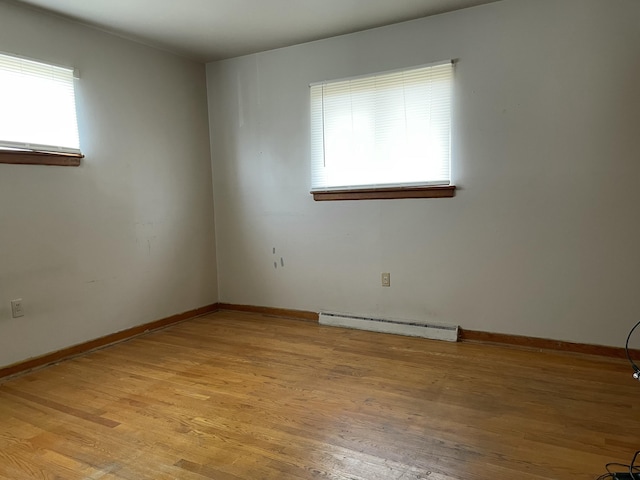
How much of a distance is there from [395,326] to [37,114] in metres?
2.91

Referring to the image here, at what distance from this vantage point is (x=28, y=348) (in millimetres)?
2814

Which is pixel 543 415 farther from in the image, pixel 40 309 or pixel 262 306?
pixel 40 309

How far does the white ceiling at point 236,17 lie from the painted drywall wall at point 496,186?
179 millimetres

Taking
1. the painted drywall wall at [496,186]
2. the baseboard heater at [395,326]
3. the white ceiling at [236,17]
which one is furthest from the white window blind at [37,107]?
the baseboard heater at [395,326]

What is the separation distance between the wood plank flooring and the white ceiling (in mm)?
2346

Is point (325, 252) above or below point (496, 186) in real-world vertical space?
below

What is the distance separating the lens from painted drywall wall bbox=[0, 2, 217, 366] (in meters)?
2.78

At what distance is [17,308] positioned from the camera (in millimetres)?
2754

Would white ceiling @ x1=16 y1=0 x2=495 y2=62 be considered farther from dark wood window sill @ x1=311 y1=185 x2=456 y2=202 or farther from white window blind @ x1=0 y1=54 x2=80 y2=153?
dark wood window sill @ x1=311 y1=185 x2=456 y2=202

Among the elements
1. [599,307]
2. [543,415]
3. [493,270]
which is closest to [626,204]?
[599,307]

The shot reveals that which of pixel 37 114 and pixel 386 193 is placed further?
pixel 386 193

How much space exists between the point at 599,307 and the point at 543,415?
1.12 m

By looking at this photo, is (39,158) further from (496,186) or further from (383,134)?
(496,186)

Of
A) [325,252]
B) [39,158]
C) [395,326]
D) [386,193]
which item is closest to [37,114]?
[39,158]
